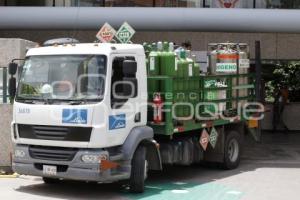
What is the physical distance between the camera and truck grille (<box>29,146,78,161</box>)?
9.75 m

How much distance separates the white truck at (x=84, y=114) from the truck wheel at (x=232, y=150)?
3049 mm

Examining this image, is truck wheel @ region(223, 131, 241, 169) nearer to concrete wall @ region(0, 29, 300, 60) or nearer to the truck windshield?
the truck windshield

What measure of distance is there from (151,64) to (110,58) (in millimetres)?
1437

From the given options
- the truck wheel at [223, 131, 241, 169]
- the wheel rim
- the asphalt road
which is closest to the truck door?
the asphalt road

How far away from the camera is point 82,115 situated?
9.60 meters

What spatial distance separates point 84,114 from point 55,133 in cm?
63

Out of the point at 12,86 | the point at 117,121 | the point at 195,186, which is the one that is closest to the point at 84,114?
the point at 117,121

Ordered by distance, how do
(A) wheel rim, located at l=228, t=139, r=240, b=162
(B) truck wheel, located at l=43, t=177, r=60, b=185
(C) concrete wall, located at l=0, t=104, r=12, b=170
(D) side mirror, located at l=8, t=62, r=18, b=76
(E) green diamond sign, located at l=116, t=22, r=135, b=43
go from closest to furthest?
(D) side mirror, located at l=8, t=62, r=18, b=76
(B) truck wheel, located at l=43, t=177, r=60, b=185
(C) concrete wall, located at l=0, t=104, r=12, b=170
(E) green diamond sign, located at l=116, t=22, r=135, b=43
(A) wheel rim, located at l=228, t=139, r=240, b=162

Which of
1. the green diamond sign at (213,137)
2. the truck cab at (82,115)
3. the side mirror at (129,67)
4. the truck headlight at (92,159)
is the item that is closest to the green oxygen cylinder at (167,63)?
the truck cab at (82,115)

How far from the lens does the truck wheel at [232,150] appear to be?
13.3 m

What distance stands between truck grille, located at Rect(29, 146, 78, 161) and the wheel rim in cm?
479

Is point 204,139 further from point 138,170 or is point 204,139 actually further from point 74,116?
point 74,116

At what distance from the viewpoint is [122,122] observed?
10.0 metres

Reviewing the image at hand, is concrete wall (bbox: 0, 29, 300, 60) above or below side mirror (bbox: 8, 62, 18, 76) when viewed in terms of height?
above
